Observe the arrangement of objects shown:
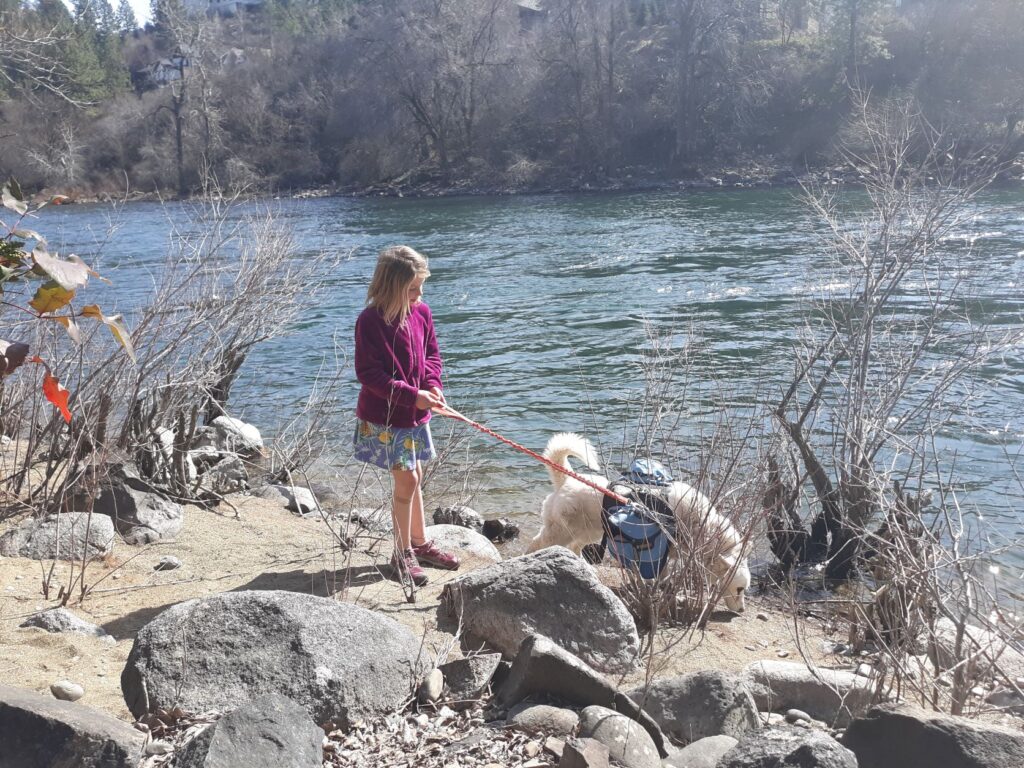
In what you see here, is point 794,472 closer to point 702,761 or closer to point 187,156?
point 702,761

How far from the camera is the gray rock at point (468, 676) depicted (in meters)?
3.60

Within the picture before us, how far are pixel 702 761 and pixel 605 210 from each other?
30112mm

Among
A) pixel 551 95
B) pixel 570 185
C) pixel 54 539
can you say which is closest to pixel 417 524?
pixel 54 539

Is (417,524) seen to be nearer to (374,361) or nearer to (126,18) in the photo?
(374,361)

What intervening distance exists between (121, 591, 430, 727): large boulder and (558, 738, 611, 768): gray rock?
2.51 ft

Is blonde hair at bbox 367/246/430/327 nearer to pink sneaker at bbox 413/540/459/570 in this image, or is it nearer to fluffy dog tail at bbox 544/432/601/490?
fluffy dog tail at bbox 544/432/601/490

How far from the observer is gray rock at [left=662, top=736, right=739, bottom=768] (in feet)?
10.2

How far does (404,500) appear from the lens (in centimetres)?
513

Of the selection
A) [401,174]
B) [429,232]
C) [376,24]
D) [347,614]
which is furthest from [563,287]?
[376,24]

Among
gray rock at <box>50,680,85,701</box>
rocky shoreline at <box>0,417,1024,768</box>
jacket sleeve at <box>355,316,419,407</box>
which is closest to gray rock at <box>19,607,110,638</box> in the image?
rocky shoreline at <box>0,417,1024,768</box>

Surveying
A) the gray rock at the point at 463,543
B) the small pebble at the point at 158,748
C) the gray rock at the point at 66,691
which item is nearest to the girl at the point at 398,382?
the gray rock at the point at 463,543

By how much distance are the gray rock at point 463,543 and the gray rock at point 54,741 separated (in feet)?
10.6

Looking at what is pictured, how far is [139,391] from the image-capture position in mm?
6402

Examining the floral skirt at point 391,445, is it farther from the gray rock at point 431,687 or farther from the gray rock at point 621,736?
the gray rock at point 621,736
